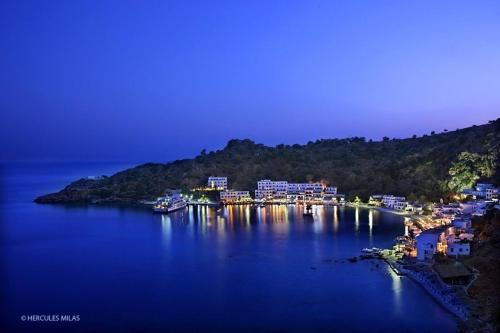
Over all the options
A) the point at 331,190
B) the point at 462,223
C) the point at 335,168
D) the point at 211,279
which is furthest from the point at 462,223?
the point at 335,168

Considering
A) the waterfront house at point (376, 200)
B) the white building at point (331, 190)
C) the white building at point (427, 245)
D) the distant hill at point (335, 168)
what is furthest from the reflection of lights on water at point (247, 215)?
the white building at point (427, 245)

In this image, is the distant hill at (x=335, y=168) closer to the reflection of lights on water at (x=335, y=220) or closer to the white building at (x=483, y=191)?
the white building at (x=483, y=191)

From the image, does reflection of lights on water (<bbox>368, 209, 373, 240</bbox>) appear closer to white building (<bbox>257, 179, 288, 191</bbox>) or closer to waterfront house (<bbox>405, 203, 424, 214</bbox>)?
waterfront house (<bbox>405, 203, 424, 214</bbox>)

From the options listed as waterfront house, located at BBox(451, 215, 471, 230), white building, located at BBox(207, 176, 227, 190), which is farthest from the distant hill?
waterfront house, located at BBox(451, 215, 471, 230)

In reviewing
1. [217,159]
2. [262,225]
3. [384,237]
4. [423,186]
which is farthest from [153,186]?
[384,237]

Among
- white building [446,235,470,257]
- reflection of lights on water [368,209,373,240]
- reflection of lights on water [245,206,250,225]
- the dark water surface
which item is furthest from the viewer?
reflection of lights on water [245,206,250,225]
